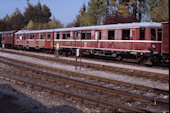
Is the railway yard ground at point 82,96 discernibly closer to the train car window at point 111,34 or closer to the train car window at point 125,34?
the train car window at point 125,34

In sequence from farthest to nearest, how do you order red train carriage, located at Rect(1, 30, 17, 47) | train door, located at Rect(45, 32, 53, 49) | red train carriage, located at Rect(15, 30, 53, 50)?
red train carriage, located at Rect(1, 30, 17, 47)
red train carriage, located at Rect(15, 30, 53, 50)
train door, located at Rect(45, 32, 53, 49)

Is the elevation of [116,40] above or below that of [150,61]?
above

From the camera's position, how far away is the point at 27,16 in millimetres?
97500

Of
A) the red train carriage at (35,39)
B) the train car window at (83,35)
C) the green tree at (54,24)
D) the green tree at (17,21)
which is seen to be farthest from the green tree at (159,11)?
the green tree at (17,21)

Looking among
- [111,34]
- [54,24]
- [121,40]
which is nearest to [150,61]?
[121,40]

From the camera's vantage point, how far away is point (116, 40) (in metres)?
17.3

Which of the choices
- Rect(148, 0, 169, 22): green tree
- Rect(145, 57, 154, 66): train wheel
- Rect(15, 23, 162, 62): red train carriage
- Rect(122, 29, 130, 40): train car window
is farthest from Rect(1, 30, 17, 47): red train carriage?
Rect(145, 57, 154, 66): train wheel

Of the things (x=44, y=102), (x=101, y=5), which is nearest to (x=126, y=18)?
(x=101, y=5)

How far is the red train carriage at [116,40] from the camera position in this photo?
15.4 m

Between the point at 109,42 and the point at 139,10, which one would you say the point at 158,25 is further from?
the point at 139,10

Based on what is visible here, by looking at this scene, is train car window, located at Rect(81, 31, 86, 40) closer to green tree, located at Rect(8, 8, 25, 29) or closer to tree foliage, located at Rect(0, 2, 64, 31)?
tree foliage, located at Rect(0, 2, 64, 31)

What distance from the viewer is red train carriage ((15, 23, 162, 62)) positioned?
606 inches

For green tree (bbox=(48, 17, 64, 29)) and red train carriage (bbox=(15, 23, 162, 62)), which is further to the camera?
Result: green tree (bbox=(48, 17, 64, 29))

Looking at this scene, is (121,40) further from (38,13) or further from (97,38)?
(38,13)
